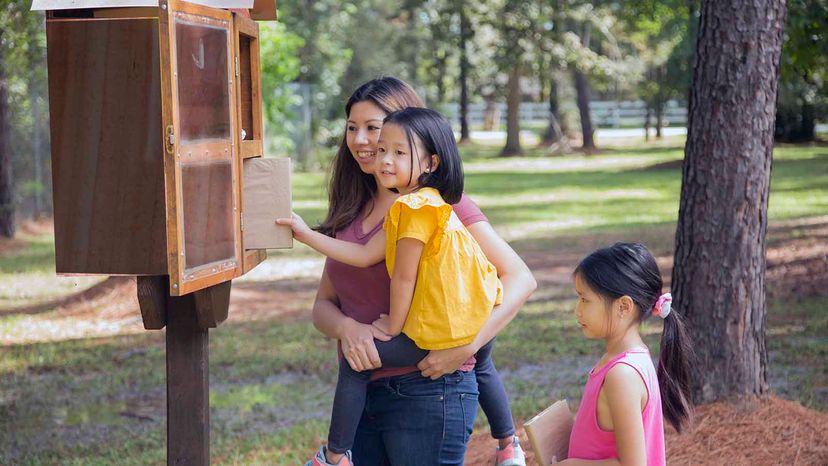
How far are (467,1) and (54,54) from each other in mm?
31110

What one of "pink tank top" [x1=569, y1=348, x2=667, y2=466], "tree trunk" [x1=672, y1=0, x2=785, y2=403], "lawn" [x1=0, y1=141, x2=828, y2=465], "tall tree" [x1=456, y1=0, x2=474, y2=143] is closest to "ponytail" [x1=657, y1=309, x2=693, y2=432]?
"pink tank top" [x1=569, y1=348, x2=667, y2=466]

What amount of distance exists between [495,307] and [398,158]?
48 cm

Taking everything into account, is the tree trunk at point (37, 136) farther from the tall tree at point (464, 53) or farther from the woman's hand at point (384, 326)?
the tall tree at point (464, 53)

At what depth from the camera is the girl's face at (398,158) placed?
265 cm

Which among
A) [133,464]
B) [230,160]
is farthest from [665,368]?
[133,464]

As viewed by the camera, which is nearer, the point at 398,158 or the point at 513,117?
the point at 398,158

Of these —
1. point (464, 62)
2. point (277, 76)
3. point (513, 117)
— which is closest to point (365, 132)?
point (277, 76)

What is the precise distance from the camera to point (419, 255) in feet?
8.45

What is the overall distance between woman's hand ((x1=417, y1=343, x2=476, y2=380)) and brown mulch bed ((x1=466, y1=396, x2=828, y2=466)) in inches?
81.5

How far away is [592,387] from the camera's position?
8.33 feet

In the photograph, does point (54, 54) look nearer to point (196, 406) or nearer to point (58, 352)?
point (196, 406)

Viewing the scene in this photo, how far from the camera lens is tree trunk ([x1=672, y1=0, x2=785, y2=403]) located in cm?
477

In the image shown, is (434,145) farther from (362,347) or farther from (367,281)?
(362,347)

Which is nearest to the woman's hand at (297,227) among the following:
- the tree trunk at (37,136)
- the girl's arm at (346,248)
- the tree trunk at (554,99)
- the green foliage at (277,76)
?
the girl's arm at (346,248)
